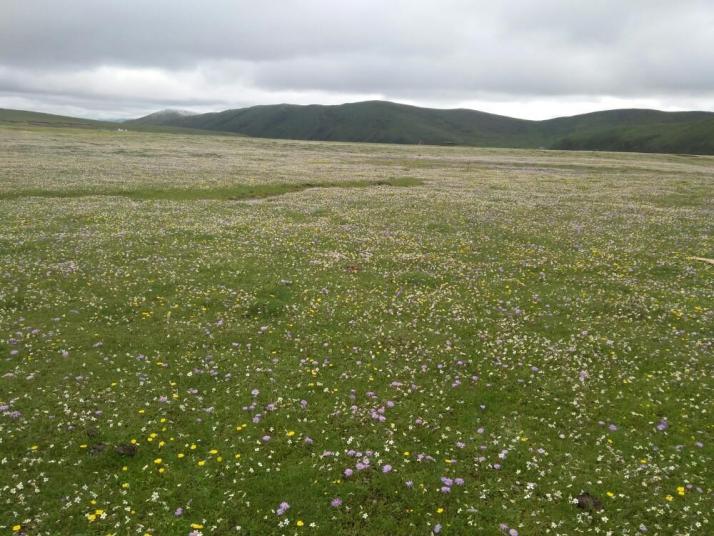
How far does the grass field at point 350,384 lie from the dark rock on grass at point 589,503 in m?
0.06

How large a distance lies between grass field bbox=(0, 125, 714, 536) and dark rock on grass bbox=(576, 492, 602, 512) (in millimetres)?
64

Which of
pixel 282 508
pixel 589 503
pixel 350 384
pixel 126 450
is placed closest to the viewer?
pixel 282 508

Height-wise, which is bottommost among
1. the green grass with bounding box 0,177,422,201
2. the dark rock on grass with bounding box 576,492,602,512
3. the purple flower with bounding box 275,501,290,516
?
the purple flower with bounding box 275,501,290,516

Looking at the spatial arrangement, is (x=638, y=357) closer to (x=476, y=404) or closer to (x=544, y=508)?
(x=476, y=404)

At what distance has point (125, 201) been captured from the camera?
45.1 meters

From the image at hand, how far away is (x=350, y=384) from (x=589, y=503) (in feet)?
23.8

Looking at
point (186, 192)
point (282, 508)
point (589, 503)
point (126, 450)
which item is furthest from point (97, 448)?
point (186, 192)

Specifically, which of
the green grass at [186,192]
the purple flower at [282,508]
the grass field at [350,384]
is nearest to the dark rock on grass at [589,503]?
the grass field at [350,384]

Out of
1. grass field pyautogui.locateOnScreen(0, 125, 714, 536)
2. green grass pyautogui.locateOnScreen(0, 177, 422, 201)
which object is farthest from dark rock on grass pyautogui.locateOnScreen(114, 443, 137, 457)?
green grass pyautogui.locateOnScreen(0, 177, 422, 201)

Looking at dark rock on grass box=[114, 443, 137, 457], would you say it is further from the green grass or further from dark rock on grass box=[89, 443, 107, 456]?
the green grass

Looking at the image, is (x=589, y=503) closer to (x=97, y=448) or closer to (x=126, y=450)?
(x=126, y=450)

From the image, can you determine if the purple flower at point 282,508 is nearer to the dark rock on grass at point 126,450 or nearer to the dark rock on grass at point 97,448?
the dark rock on grass at point 126,450

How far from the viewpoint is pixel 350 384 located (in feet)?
49.0

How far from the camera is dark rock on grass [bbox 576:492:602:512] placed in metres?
10.2
